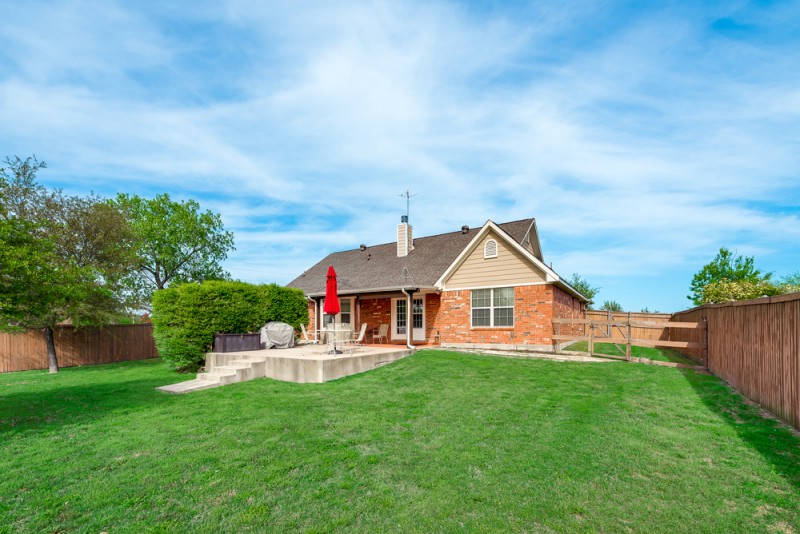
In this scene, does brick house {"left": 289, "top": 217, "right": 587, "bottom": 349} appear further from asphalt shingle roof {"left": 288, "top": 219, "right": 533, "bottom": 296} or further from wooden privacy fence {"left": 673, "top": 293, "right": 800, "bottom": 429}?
wooden privacy fence {"left": 673, "top": 293, "right": 800, "bottom": 429}

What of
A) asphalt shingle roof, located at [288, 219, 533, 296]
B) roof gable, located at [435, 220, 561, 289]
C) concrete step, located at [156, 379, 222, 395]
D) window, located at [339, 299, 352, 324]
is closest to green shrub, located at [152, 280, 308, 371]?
concrete step, located at [156, 379, 222, 395]

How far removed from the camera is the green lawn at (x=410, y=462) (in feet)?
12.8

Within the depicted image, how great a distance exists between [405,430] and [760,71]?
11710 mm

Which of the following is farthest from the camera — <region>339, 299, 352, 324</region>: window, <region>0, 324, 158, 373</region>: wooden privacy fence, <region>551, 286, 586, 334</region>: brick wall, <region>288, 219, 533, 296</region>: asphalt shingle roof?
<region>339, 299, 352, 324</region>: window

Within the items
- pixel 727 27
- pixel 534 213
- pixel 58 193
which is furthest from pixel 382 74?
pixel 58 193

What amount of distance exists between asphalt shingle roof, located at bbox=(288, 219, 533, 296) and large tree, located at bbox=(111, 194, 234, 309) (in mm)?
11923

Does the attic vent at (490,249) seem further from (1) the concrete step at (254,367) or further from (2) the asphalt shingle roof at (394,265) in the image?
(1) the concrete step at (254,367)

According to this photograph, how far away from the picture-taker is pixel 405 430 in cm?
654

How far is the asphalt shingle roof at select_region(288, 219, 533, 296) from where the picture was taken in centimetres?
1819

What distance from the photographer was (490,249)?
54.3 feet

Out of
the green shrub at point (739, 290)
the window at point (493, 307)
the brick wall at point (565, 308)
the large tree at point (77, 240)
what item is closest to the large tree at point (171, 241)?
the large tree at point (77, 240)

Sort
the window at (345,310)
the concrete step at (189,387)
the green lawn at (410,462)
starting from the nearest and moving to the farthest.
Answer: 1. the green lawn at (410,462)
2. the concrete step at (189,387)
3. the window at (345,310)

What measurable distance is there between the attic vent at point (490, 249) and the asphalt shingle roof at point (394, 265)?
1.85 metres

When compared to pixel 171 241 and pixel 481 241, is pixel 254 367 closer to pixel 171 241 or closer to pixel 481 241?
pixel 481 241
